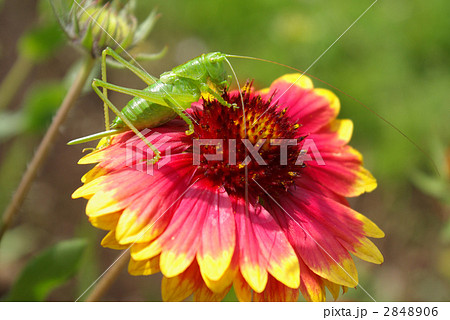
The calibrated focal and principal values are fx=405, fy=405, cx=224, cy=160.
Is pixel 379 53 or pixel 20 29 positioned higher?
pixel 20 29

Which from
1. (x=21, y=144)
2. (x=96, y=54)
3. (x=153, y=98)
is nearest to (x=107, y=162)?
(x=153, y=98)

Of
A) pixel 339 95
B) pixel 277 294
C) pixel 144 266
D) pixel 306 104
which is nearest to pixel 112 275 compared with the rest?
pixel 144 266

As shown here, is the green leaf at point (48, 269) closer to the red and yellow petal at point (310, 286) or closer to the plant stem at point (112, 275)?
the plant stem at point (112, 275)

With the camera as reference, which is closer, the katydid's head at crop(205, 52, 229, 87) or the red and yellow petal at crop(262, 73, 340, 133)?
the katydid's head at crop(205, 52, 229, 87)

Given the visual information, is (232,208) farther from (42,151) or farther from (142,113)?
(42,151)

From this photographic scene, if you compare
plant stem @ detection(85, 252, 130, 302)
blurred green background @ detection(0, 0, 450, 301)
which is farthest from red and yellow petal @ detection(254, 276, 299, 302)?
blurred green background @ detection(0, 0, 450, 301)

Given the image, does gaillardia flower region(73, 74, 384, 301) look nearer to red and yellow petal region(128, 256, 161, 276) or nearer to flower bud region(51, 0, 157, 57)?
red and yellow petal region(128, 256, 161, 276)
